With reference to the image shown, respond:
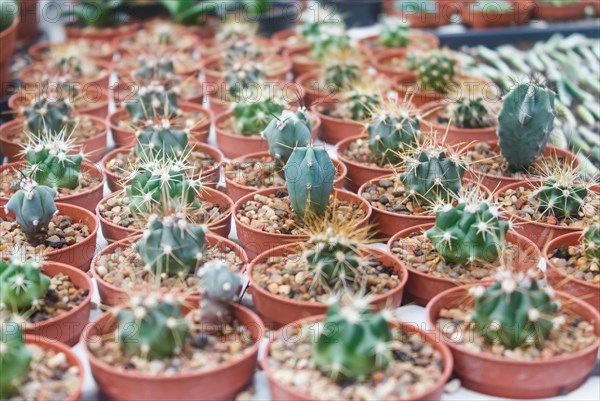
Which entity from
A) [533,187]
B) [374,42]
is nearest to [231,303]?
[533,187]

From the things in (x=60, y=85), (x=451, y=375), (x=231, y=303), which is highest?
(x=60, y=85)

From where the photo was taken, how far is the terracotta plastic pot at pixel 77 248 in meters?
3.71

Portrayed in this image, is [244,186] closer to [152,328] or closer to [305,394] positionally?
[152,328]

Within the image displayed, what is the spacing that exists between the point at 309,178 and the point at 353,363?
120 cm

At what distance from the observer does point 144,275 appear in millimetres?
3551

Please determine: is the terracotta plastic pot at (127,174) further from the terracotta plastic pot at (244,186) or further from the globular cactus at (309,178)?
the globular cactus at (309,178)

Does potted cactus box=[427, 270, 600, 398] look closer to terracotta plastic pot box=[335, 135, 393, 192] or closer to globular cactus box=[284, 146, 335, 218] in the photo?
globular cactus box=[284, 146, 335, 218]

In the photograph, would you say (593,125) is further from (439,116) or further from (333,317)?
(333,317)

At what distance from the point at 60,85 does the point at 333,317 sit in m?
3.35

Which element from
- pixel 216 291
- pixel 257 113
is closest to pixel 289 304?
pixel 216 291

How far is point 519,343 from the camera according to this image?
304cm

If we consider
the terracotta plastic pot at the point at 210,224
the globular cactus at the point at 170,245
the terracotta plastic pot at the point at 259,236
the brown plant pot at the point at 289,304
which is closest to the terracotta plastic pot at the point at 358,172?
the terracotta plastic pot at the point at 259,236

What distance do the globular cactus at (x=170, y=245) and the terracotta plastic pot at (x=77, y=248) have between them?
446 mm

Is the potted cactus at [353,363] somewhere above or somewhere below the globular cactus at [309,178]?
below
